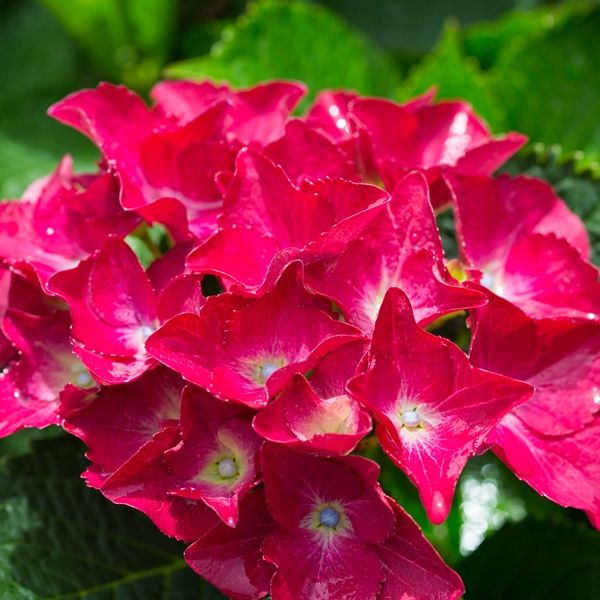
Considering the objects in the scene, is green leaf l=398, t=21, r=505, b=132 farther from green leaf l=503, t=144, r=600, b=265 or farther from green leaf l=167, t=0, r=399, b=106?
green leaf l=503, t=144, r=600, b=265

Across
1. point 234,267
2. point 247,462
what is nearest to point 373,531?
point 247,462

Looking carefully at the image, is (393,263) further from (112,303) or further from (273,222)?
(112,303)

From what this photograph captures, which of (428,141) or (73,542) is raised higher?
(428,141)

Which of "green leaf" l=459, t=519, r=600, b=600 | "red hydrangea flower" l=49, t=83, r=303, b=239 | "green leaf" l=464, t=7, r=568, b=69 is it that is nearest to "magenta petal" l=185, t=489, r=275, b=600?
"red hydrangea flower" l=49, t=83, r=303, b=239

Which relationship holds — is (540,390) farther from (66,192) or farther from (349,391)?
(66,192)

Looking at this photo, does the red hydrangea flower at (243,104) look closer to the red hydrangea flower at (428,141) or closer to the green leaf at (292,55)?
the red hydrangea flower at (428,141)

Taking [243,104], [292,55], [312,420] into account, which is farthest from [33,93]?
[312,420]

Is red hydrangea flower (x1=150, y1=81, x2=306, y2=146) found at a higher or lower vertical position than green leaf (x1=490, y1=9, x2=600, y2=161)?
higher
